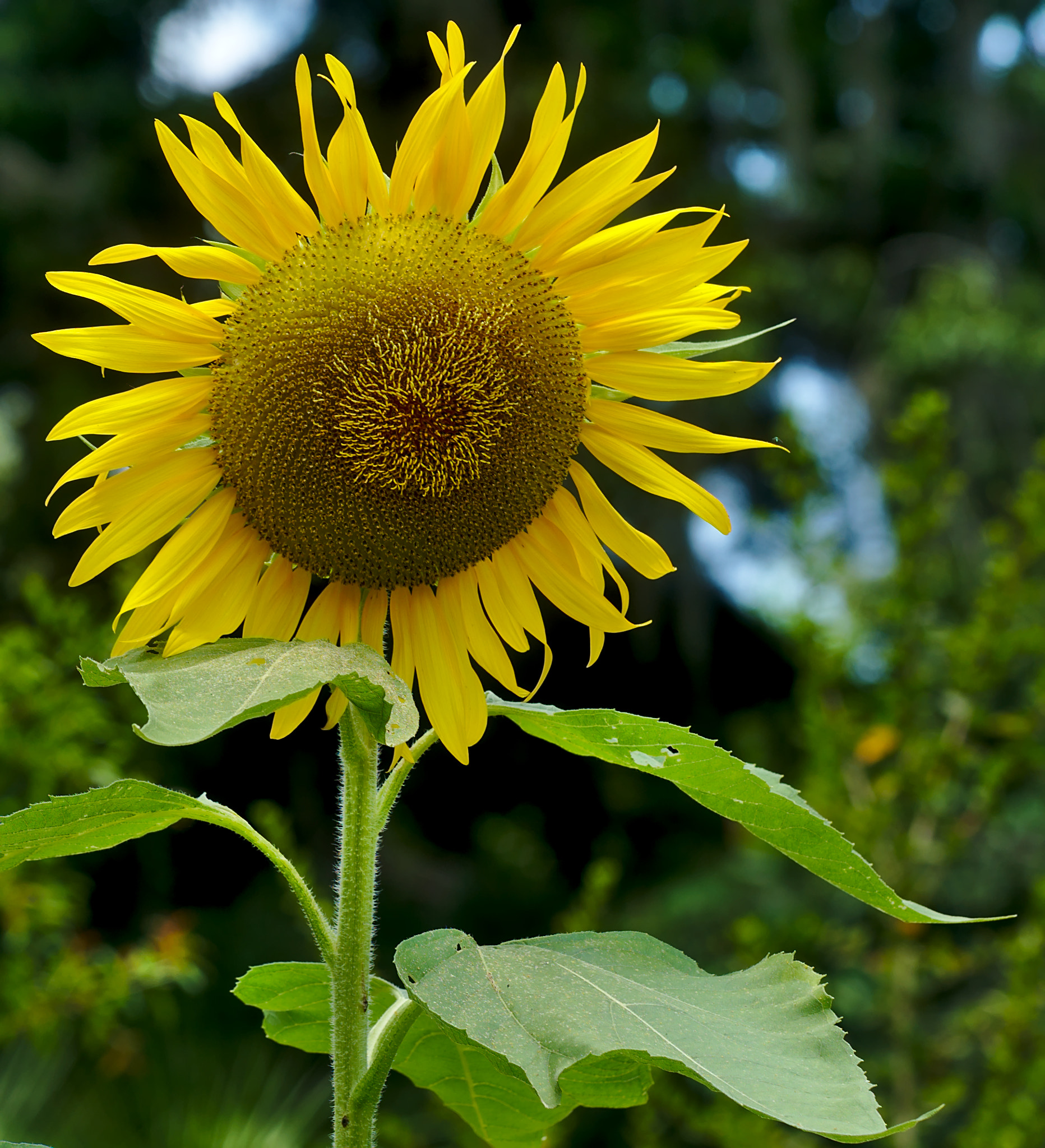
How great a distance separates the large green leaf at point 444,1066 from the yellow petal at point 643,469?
0.39m

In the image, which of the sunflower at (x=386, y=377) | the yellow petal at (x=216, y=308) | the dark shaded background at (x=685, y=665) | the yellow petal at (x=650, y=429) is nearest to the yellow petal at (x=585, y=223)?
the sunflower at (x=386, y=377)

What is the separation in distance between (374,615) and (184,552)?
136 millimetres

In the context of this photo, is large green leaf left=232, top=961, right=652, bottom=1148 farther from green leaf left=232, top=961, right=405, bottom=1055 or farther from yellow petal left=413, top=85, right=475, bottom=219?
yellow petal left=413, top=85, right=475, bottom=219

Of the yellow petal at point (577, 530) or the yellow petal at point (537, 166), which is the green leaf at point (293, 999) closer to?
the yellow petal at point (577, 530)

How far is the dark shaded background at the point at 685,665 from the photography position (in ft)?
7.98

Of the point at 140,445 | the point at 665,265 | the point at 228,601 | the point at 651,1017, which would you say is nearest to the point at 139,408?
the point at 140,445

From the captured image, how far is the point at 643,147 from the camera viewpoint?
0.76 metres

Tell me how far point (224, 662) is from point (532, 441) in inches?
11.3

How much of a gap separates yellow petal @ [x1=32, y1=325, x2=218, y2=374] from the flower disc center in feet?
0.07

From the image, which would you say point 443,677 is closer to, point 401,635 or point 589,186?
point 401,635

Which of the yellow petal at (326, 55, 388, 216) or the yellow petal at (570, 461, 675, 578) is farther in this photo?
the yellow petal at (570, 461, 675, 578)

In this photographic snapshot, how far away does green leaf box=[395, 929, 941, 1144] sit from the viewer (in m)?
0.52

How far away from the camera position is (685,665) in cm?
688

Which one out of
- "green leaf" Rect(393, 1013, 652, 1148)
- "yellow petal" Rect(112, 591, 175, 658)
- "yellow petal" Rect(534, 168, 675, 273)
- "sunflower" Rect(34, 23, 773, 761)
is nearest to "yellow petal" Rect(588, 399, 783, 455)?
"sunflower" Rect(34, 23, 773, 761)
